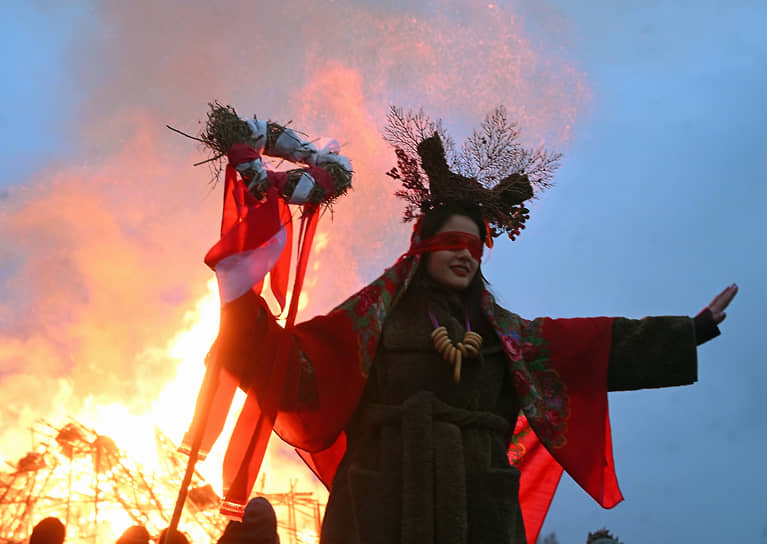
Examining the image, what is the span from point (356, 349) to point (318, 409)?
1.20 ft

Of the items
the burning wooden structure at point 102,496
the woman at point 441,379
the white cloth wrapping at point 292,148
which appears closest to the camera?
the woman at point 441,379

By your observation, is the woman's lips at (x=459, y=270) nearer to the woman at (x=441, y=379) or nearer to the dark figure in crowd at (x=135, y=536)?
the woman at (x=441, y=379)

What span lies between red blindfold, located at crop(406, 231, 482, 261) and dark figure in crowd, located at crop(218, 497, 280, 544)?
162 centimetres

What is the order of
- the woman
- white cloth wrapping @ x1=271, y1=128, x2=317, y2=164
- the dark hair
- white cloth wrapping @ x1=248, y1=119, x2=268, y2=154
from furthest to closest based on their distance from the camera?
1. the dark hair
2. white cloth wrapping @ x1=271, y1=128, x2=317, y2=164
3. white cloth wrapping @ x1=248, y1=119, x2=268, y2=154
4. the woman

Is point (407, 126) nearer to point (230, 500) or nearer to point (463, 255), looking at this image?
point (463, 255)

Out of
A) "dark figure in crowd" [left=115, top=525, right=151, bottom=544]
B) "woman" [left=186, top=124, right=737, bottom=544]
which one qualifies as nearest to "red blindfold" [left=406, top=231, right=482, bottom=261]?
"woman" [left=186, top=124, right=737, bottom=544]

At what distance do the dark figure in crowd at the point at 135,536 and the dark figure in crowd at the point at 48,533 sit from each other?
0.29 meters

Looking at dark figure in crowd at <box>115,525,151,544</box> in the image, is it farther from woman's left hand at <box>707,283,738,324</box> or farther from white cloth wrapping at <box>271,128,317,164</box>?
woman's left hand at <box>707,283,738,324</box>

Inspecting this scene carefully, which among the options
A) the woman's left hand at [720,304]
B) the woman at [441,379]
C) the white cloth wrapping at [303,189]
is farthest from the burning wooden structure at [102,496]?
the woman's left hand at [720,304]

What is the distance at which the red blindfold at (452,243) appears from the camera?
3801mm

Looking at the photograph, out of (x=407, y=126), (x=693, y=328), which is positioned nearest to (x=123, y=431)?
(x=407, y=126)

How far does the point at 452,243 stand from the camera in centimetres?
380

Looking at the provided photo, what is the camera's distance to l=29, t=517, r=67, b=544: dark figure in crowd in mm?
3395

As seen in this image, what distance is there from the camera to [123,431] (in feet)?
24.6
